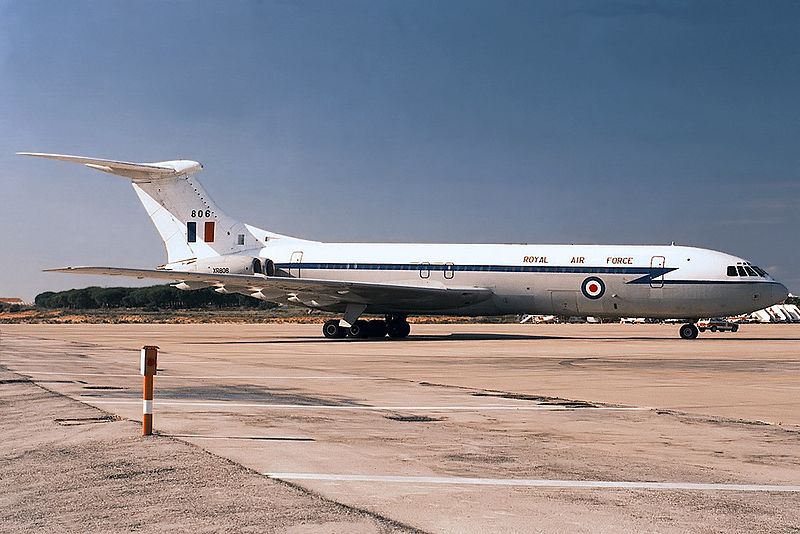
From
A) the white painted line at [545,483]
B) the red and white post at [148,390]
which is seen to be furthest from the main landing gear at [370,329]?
the white painted line at [545,483]

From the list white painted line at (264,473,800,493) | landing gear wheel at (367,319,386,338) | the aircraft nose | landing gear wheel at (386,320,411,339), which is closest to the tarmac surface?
white painted line at (264,473,800,493)

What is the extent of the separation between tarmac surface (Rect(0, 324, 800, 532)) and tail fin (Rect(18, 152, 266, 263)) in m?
21.9

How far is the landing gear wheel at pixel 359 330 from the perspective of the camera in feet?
127

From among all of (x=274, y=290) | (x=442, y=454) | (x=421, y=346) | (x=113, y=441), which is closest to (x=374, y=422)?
(x=442, y=454)

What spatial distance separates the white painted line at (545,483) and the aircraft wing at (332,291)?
27297 millimetres

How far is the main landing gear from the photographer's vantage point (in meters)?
38.3

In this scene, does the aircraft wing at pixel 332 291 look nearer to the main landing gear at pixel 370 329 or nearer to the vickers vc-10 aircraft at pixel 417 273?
the vickers vc-10 aircraft at pixel 417 273

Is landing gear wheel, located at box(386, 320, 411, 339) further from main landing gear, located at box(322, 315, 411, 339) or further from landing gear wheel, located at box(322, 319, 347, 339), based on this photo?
landing gear wheel, located at box(322, 319, 347, 339)

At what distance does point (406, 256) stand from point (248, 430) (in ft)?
93.8

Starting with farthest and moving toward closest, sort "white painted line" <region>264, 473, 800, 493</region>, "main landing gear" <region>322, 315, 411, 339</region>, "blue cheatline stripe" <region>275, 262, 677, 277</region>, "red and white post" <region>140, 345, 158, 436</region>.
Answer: "main landing gear" <region>322, 315, 411, 339</region>
"blue cheatline stripe" <region>275, 262, 677, 277</region>
"red and white post" <region>140, 345, 158, 436</region>
"white painted line" <region>264, 473, 800, 493</region>

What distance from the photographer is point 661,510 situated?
6562 millimetres

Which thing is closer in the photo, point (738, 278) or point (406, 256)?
point (738, 278)

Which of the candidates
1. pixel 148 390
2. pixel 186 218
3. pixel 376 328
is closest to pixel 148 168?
pixel 186 218

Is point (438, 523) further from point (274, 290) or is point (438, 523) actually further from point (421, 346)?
point (274, 290)
